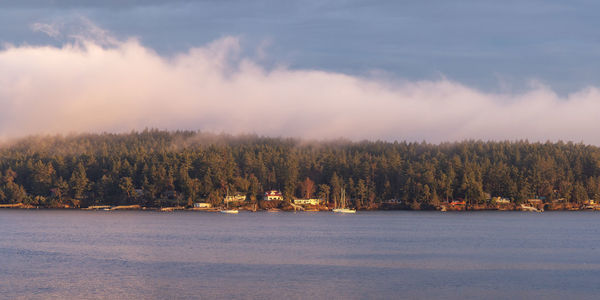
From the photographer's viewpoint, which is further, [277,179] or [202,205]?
[277,179]

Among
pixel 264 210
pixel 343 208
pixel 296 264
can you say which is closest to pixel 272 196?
pixel 264 210

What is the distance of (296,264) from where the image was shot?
52781mm

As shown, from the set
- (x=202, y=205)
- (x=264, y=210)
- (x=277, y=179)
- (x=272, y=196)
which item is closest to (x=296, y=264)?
(x=202, y=205)

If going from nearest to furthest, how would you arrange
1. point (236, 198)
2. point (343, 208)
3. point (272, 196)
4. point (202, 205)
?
point (343, 208) → point (202, 205) → point (236, 198) → point (272, 196)

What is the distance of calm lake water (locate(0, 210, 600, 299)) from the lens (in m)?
40.6

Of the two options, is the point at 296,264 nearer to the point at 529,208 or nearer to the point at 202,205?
the point at 202,205

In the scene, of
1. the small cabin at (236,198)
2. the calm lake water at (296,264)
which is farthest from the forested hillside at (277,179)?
the calm lake water at (296,264)

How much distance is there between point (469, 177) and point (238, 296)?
13396 centimetres

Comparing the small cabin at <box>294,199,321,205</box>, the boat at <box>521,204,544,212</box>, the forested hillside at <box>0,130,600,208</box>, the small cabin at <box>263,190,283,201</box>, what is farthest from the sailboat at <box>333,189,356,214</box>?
the boat at <box>521,204,544,212</box>

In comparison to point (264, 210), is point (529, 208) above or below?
above

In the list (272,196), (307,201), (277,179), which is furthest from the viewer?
(277,179)

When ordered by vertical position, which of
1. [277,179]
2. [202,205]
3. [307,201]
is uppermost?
[277,179]

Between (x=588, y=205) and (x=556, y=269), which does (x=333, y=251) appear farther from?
(x=588, y=205)

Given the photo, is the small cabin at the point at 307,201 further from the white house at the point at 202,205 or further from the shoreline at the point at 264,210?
the white house at the point at 202,205
